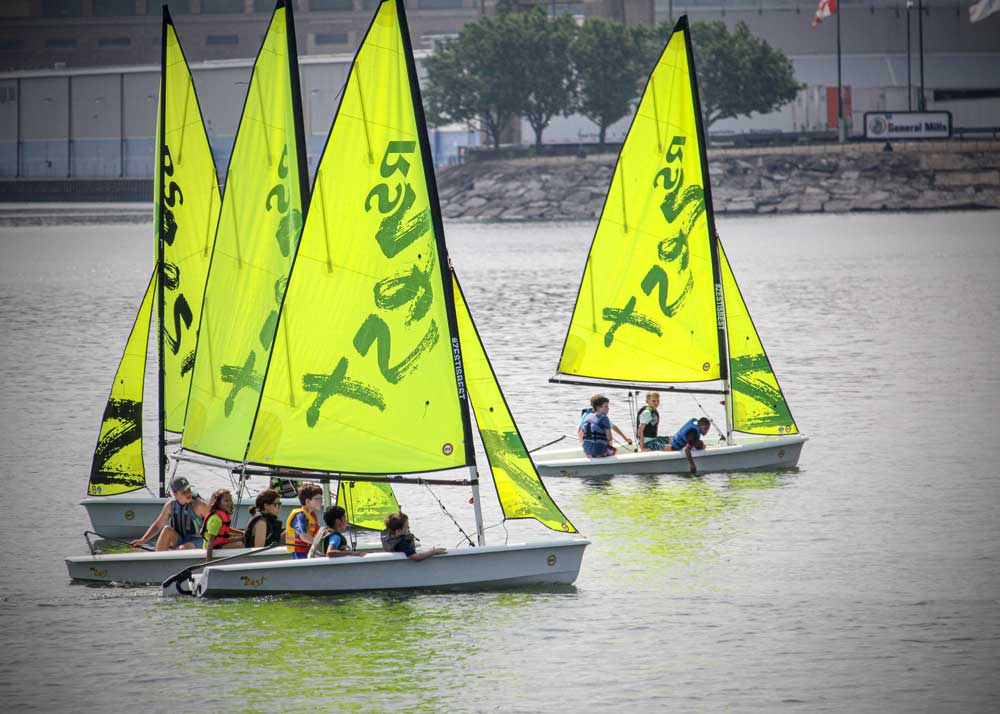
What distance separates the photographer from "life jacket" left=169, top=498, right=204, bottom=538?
25.6 meters

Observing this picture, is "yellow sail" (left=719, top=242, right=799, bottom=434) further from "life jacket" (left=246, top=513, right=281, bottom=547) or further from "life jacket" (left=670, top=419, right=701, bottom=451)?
"life jacket" (left=246, top=513, right=281, bottom=547)

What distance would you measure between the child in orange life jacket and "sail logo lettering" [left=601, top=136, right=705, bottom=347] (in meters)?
13.6

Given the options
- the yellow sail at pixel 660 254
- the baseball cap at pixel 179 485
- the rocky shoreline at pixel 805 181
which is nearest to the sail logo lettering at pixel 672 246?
the yellow sail at pixel 660 254

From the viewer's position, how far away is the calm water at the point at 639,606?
21766mm

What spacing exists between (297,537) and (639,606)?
5.34m

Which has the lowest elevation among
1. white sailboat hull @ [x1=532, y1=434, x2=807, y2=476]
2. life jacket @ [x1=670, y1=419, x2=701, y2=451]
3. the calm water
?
the calm water

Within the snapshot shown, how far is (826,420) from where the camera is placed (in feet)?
151

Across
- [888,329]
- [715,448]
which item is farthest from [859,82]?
[715,448]

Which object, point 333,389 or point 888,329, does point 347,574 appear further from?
point 888,329

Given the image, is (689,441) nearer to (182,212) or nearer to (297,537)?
(182,212)

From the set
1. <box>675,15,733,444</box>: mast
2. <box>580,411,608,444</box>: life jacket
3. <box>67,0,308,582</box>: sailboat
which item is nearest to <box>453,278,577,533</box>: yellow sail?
<box>67,0,308,582</box>: sailboat

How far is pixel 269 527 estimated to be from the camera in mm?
24906

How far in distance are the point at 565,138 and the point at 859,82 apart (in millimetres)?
31848

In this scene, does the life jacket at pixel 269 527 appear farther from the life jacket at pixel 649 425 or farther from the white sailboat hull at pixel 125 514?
the life jacket at pixel 649 425
